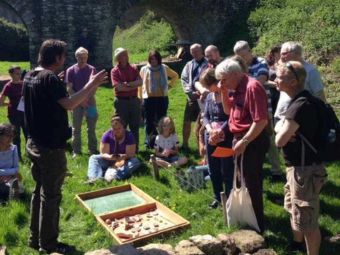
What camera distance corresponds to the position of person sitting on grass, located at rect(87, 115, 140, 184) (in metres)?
6.79

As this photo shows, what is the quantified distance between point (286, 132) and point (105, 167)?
372 centimetres

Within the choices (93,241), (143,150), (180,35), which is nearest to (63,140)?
(93,241)

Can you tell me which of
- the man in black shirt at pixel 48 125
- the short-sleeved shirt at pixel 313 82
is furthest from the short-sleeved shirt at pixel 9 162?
the short-sleeved shirt at pixel 313 82

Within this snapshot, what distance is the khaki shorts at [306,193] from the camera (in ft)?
12.9

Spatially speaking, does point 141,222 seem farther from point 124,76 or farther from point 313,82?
point 124,76

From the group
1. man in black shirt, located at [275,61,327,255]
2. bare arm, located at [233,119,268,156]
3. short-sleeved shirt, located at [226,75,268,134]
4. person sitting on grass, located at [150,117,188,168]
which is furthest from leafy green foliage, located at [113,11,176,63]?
man in black shirt, located at [275,61,327,255]

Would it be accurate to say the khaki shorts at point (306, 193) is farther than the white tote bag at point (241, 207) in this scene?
No

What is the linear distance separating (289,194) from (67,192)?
10.3 feet

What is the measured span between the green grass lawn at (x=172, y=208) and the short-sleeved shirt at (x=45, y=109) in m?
1.20

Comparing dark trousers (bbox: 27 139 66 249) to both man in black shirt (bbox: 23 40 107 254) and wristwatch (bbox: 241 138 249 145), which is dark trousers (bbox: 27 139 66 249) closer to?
man in black shirt (bbox: 23 40 107 254)

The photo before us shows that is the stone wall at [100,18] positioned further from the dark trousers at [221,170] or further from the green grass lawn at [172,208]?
the dark trousers at [221,170]

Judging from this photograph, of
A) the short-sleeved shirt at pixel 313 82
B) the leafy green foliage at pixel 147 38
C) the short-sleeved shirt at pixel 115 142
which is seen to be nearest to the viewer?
the short-sleeved shirt at pixel 313 82

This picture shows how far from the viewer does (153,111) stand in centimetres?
827

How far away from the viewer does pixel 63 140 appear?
434 centimetres
